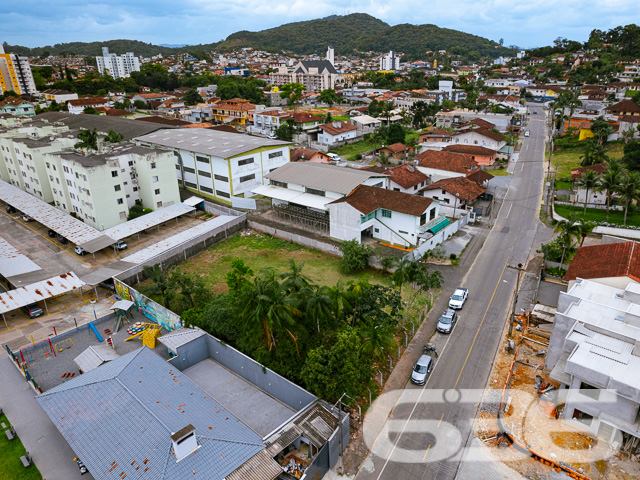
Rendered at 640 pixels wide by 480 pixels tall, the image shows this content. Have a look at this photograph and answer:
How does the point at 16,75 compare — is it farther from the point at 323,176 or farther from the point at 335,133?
the point at 323,176

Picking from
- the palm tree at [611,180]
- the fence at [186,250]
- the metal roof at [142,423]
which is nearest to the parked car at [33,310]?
the fence at [186,250]

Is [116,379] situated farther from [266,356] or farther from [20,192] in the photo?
[20,192]

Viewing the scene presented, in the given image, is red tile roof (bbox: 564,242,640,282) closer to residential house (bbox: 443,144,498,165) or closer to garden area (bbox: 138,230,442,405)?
garden area (bbox: 138,230,442,405)

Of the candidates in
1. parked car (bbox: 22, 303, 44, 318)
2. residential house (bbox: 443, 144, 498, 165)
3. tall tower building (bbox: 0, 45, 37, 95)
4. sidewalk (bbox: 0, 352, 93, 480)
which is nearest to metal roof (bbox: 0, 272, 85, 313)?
parked car (bbox: 22, 303, 44, 318)

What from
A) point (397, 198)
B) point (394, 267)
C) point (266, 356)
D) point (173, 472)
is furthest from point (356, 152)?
point (173, 472)

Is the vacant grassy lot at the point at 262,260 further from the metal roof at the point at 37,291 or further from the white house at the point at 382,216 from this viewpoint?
the metal roof at the point at 37,291

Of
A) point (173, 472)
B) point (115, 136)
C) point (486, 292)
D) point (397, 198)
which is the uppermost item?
point (115, 136)
